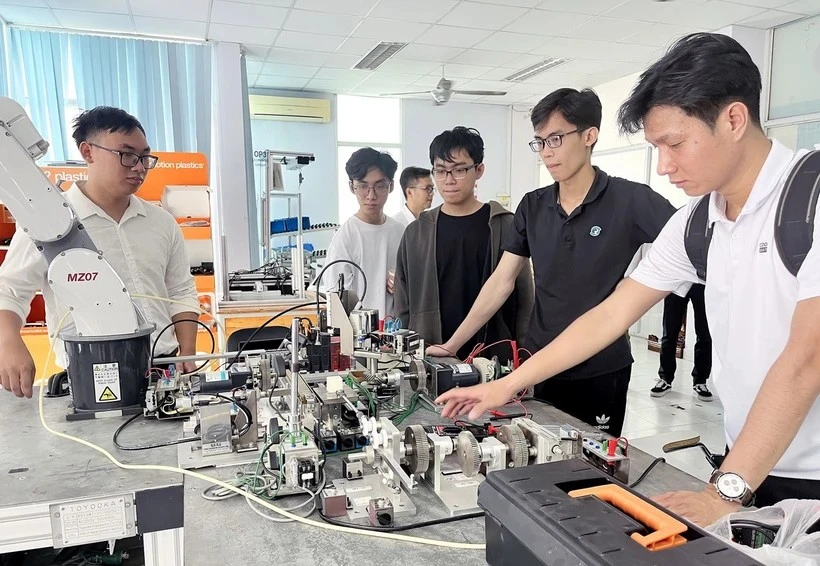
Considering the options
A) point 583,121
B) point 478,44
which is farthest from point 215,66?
point 583,121

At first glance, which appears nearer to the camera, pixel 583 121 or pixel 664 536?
pixel 664 536

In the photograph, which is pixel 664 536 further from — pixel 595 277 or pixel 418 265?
pixel 418 265

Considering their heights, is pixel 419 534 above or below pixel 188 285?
below

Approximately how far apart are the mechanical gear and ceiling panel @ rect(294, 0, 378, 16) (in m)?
3.84

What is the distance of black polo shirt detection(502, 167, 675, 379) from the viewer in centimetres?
170

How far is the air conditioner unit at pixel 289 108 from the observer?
655 cm

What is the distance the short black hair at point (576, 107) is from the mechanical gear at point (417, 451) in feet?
3.98

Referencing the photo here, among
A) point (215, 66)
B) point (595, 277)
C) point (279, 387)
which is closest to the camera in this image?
point (279, 387)

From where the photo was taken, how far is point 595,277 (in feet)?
5.61

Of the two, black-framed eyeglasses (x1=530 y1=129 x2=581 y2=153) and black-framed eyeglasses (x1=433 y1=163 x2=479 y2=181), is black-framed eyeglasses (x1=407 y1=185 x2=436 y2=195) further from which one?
black-framed eyeglasses (x1=530 y1=129 x2=581 y2=153)

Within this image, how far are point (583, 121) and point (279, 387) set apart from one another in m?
1.27

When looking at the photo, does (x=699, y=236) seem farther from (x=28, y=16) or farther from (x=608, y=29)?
(x=28, y=16)

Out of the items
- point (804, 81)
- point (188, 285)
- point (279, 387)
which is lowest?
point (279, 387)

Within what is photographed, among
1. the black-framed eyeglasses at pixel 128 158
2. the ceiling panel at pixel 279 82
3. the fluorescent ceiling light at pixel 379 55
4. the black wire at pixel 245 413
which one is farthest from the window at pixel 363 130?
the black wire at pixel 245 413
